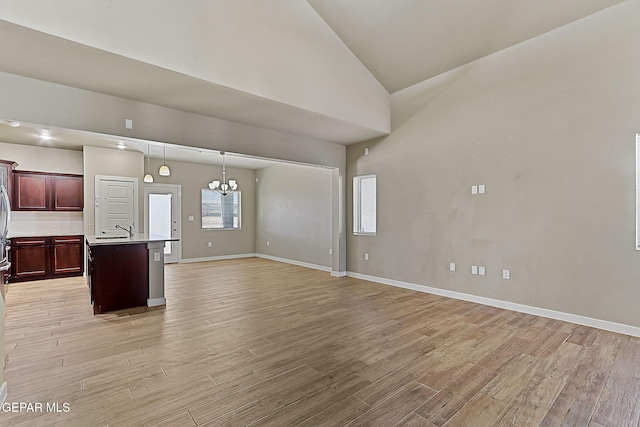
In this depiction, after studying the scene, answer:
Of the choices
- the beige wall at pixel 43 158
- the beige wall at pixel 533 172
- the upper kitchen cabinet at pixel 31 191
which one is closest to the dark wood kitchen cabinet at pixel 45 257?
the upper kitchen cabinet at pixel 31 191

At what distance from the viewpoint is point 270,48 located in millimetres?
3883

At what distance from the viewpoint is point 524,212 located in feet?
13.7

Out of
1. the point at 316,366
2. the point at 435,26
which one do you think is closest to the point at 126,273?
the point at 316,366

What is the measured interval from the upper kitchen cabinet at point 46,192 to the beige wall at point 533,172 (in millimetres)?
6694

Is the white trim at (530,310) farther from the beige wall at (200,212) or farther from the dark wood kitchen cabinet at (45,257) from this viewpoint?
the dark wood kitchen cabinet at (45,257)

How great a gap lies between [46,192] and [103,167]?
1.18 metres

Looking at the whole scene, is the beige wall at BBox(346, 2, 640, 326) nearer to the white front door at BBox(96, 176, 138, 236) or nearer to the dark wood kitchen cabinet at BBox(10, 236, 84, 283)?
the white front door at BBox(96, 176, 138, 236)

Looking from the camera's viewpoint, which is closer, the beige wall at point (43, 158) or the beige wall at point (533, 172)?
the beige wall at point (533, 172)

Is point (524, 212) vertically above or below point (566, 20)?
below

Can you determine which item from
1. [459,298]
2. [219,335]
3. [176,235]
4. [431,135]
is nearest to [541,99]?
[431,135]

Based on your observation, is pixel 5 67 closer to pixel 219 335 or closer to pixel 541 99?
pixel 219 335

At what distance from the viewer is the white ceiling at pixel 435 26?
372 cm

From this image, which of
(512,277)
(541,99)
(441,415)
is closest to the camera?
(441,415)

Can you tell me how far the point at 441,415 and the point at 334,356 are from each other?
3.46 ft
